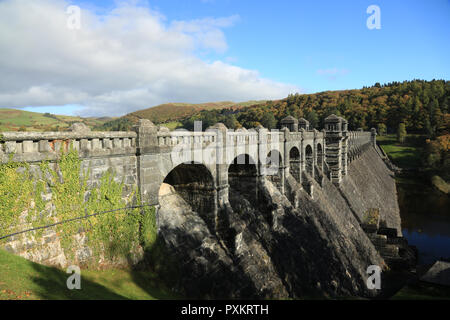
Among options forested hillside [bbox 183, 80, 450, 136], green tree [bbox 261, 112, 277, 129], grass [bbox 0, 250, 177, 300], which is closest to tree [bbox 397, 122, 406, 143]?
forested hillside [bbox 183, 80, 450, 136]

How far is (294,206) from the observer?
91.4 feet

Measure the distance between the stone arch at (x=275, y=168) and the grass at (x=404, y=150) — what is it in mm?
85427

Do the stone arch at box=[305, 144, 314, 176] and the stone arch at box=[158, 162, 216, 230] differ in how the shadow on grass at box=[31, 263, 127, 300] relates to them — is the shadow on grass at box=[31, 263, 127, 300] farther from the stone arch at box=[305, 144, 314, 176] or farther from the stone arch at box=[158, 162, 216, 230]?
the stone arch at box=[305, 144, 314, 176]

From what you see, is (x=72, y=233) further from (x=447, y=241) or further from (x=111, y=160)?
(x=447, y=241)

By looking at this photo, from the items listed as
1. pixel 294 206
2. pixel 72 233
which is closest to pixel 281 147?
pixel 294 206

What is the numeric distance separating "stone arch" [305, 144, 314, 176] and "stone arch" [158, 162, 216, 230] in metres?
21.3

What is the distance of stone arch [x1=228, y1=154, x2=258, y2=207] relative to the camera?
2378 cm

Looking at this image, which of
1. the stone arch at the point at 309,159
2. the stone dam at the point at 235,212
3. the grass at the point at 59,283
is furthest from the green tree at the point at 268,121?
the grass at the point at 59,283

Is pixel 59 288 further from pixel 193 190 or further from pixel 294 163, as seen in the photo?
pixel 294 163

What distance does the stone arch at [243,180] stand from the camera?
78.0ft

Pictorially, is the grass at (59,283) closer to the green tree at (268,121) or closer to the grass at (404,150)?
the green tree at (268,121)

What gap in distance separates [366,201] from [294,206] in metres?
24.1

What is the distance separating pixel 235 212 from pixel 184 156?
886cm

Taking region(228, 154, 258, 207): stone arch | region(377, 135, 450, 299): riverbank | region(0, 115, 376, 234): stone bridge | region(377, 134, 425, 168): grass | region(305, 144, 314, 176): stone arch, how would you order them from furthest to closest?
region(377, 134, 425, 168): grass < region(305, 144, 314, 176): stone arch < region(377, 135, 450, 299): riverbank < region(228, 154, 258, 207): stone arch < region(0, 115, 376, 234): stone bridge
